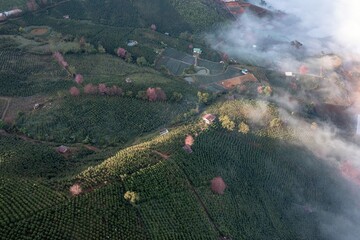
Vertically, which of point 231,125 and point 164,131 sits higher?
point 164,131

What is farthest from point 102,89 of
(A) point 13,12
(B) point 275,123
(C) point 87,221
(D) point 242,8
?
(D) point 242,8

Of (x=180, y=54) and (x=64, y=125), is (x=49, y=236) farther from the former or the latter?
(x=180, y=54)

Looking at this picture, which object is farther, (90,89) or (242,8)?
(242,8)

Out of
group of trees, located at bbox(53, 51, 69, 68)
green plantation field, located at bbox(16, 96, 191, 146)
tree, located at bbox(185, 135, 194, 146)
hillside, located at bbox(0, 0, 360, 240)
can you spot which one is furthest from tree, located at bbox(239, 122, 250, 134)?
group of trees, located at bbox(53, 51, 69, 68)

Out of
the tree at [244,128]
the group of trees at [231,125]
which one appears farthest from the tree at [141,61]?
the tree at [244,128]

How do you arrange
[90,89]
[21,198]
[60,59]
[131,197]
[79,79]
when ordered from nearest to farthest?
[21,198] → [131,197] → [90,89] → [79,79] → [60,59]

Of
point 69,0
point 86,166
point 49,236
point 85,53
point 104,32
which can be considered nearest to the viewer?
point 49,236

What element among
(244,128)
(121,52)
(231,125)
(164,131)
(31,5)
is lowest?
(244,128)

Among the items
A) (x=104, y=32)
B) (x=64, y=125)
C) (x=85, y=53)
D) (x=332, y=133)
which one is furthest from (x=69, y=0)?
(x=332, y=133)

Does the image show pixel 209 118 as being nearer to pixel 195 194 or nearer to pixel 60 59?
pixel 195 194

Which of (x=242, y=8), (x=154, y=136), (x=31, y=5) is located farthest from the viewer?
(x=242, y=8)

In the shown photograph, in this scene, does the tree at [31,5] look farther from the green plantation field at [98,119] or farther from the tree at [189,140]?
the tree at [189,140]
